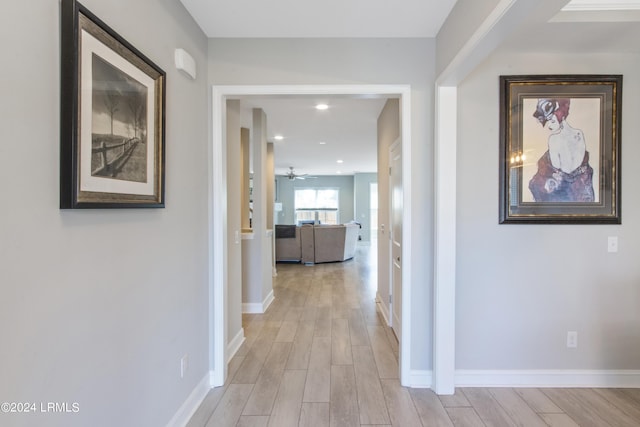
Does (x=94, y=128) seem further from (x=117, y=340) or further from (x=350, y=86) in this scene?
(x=350, y=86)

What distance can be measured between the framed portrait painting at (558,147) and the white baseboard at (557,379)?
112 cm

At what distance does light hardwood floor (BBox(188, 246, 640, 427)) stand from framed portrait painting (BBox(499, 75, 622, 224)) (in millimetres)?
1261

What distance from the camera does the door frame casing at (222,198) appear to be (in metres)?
2.28

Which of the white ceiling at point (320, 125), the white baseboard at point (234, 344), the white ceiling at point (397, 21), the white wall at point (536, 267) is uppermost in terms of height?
the white ceiling at point (320, 125)

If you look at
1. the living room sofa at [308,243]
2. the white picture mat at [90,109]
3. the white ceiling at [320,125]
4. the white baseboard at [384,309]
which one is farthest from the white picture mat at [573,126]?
the living room sofa at [308,243]

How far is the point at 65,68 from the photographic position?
1045 mm

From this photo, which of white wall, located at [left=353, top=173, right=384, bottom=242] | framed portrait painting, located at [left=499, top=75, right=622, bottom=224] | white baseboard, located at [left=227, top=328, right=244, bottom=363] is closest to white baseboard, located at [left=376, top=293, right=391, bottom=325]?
white baseboard, located at [left=227, top=328, right=244, bottom=363]

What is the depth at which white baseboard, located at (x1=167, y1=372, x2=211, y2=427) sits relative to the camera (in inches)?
72.5

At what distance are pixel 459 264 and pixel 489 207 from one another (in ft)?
1.56

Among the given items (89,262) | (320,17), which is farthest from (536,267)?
(89,262)

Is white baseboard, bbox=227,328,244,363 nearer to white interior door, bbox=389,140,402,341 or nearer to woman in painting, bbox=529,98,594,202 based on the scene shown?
white interior door, bbox=389,140,402,341

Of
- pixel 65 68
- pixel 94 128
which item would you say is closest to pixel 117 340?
pixel 94 128

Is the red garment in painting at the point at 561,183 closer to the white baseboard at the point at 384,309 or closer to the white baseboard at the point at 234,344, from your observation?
the white baseboard at the point at 384,309

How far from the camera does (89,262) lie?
1.18m
